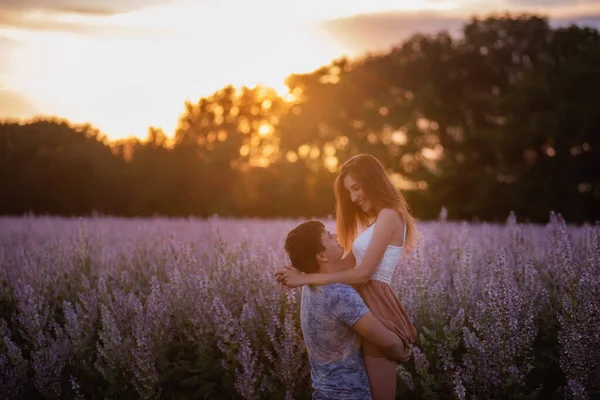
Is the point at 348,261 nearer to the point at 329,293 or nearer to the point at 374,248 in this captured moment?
the point at 374,248

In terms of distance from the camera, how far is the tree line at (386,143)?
19.2 meters

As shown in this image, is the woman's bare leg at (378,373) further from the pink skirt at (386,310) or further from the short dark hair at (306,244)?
the short dark hair at (306,244)

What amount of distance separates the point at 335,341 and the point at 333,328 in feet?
0.22

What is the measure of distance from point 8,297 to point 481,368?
12.8ft

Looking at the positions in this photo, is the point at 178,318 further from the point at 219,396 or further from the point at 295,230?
the point at 295,230

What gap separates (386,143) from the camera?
23703mm

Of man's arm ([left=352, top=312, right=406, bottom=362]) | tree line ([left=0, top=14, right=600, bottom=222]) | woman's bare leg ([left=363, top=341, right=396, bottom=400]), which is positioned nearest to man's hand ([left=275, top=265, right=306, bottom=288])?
man's arm ([left=352, top=312, right=406, bottom=362])

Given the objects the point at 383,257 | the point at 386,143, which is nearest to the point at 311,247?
the point at 383,257

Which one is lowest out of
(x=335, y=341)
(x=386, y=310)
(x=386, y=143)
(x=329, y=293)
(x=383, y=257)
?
(x=335, y=341)

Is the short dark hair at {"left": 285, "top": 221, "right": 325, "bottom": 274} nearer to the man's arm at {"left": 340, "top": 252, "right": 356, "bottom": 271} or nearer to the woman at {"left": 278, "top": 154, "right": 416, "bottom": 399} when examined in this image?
the woman at {"left": 278, "top": 154, "right": 416, "bottom": 399}

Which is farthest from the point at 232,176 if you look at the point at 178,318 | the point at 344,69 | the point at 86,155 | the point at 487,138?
the point at 178,318

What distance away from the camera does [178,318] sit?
4227 mm

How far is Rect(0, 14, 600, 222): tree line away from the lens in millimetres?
19188

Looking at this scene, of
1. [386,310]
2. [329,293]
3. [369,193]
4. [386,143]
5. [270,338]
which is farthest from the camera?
[386,143]
